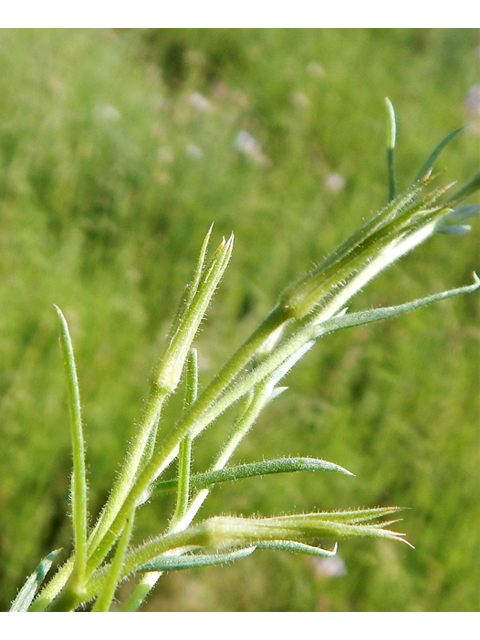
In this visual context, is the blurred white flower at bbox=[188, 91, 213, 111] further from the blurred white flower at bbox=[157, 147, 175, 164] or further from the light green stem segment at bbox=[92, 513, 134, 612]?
the light green stem segment at bbox=[92, 513, 134, 612]

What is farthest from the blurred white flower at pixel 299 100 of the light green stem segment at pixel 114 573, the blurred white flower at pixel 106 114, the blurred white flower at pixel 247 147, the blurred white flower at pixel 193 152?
the light green stem segment at pixel 114 573

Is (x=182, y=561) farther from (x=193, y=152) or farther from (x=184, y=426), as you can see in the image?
(x=193, y=152)

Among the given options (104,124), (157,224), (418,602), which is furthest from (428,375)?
(104,124)

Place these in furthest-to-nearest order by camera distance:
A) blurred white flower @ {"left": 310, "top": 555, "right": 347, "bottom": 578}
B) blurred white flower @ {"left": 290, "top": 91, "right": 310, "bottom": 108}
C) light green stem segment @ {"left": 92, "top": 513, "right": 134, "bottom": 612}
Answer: blurred white flower @ {"left": 290, "top": 91, "right": 310, "bottom": 108}, blurred white flower @ {"left": 310, "top": 555, "right": 347, "bottom": 578}, light green stem segment @ {"left": 92, "top": 513, "right": 134, "bottom": 612}

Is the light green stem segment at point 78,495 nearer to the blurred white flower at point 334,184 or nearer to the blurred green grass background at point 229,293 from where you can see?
the blurred green grass background at point 229,293

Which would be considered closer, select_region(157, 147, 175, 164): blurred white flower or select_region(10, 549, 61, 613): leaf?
select_region(10, 549, 61, 613): leaf

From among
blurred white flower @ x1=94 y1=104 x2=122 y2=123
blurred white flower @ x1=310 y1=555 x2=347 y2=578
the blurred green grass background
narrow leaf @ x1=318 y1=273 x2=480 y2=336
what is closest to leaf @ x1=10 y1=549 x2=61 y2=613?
narrow leaf @ x1=318 y1=273 x2=480 y2=336

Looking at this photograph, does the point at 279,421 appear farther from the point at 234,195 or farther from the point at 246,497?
the point at 234,195

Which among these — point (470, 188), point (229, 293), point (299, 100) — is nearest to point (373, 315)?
point (470, 188)

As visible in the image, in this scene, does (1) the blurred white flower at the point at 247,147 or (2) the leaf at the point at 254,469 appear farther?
(1) the blurred white flower at the point at 247,147
